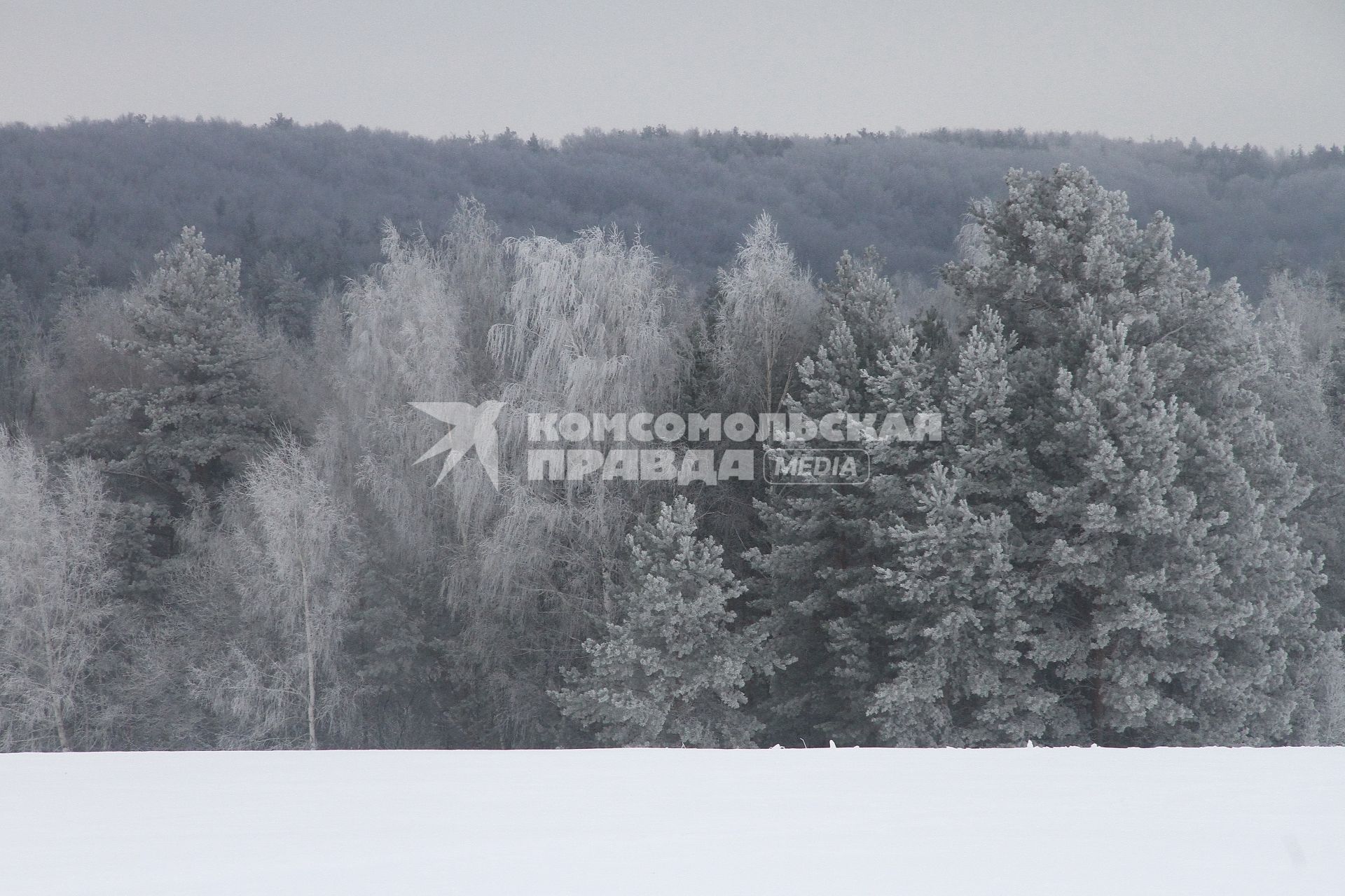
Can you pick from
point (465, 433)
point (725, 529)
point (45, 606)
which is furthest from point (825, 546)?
point (45, 606)

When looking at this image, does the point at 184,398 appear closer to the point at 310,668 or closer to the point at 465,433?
the point at 310,668

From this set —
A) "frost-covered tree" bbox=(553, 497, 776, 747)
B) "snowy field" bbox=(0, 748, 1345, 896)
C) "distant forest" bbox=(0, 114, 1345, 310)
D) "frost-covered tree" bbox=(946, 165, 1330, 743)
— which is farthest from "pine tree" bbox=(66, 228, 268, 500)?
"snowy field" bbox=(0, 748, 1345, 896)

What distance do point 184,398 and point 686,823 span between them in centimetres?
2236

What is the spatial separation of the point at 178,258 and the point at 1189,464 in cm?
2096

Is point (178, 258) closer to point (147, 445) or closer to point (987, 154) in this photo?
point (147, 445)

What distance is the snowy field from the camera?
2.69m

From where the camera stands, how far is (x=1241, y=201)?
44469 millimetres

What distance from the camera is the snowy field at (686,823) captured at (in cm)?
269

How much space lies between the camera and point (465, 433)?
719 inches

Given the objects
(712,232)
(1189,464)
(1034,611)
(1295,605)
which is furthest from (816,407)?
(712,232)

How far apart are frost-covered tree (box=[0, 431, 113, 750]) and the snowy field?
1703cm

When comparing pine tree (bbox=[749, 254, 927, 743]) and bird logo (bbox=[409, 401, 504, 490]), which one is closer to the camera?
pine tree (bbox=[749, 254, 927, 743])

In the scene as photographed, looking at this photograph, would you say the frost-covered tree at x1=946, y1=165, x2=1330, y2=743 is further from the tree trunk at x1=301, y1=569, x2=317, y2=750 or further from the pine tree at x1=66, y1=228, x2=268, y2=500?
the pine tree at x1=66, y1=228, x2=268, y2=500

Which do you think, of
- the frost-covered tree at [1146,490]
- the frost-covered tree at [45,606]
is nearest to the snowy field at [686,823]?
the frost-covered tree at [1146,490]
